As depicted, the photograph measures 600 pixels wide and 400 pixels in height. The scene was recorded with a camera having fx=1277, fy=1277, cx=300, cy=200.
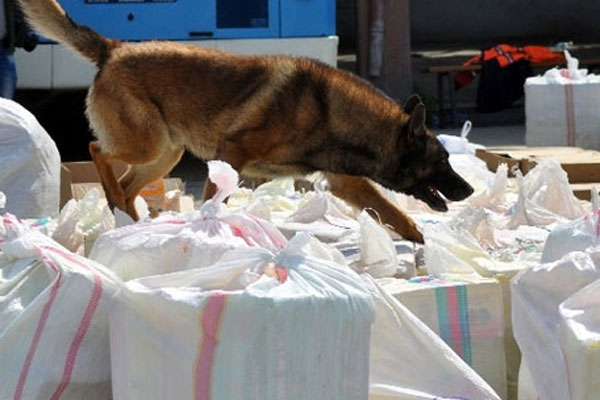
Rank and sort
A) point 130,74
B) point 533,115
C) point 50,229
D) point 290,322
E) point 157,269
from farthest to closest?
point 533,115 → point 130,74 → point 50,229 → point 157,269 → point 290,322

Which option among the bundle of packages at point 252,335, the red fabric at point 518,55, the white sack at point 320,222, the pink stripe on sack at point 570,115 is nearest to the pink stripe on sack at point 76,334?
the bundle of packages at point 252,335

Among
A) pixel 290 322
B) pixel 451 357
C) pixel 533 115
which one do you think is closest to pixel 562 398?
pixel 451 357

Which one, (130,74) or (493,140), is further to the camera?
(493,140)

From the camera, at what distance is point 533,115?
8602 mm

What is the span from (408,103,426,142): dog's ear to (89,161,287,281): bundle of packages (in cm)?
259

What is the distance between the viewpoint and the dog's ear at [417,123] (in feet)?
18.7

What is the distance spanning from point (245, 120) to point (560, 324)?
10.1 feet

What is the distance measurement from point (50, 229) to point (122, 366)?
1553 millimetres

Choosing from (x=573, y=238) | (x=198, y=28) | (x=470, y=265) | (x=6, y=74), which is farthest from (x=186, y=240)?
(x=198, y=28)

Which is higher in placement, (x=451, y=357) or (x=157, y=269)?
(x=157, y=269)

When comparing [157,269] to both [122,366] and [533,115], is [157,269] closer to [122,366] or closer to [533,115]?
[122,366]

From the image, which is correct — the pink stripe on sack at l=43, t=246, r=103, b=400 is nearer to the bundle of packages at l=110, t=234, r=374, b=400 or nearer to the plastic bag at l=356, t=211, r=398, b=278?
the bundle of packages at l=110, t=234, r=374, b=400

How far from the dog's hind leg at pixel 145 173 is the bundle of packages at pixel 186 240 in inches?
98.1

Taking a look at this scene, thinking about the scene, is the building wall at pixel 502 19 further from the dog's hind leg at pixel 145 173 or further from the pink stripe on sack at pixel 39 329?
the pink stripe on sack at pixel 39 329
